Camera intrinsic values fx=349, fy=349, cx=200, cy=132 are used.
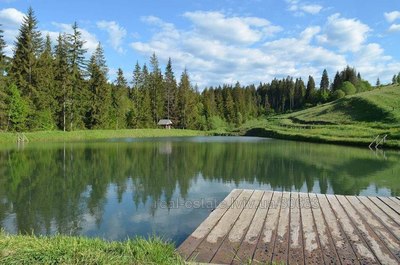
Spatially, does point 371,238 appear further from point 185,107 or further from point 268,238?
point 185,107

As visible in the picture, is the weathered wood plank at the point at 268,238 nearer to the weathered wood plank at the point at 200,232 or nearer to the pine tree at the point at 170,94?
the weathered wood plank at the point at 200,232

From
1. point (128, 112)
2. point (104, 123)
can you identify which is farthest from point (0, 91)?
point (128, 112)

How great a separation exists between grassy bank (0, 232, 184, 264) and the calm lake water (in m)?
2.26

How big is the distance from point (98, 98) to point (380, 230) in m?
55.1

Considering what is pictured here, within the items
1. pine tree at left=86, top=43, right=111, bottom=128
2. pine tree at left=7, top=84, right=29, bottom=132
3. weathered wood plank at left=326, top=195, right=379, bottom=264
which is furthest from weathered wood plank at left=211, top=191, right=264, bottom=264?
pine tree at left=86, top=43, right=111, bottom=128

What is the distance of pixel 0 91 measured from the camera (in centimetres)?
3662

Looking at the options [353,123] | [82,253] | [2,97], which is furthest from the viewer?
[353,123]

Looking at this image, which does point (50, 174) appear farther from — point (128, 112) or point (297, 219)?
point (128, 112)

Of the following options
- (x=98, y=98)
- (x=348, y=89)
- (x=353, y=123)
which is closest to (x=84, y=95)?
(x=98, y=98)

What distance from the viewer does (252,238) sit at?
18.0ft

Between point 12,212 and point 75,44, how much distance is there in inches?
1840

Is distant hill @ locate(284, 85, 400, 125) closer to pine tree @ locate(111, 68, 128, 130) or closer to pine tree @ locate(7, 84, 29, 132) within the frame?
pine tree @ locate(111, 68, 128, 130)

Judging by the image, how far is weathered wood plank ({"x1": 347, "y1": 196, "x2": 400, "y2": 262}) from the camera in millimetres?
5086

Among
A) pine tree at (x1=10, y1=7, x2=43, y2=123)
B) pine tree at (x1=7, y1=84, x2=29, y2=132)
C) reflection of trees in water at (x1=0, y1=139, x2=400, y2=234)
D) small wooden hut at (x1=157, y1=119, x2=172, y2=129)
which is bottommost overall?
reflection of trees in water at (x1=0, y1=139, x2=400, y2=234)
